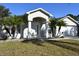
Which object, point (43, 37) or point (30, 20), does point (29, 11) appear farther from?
point (43, 37)

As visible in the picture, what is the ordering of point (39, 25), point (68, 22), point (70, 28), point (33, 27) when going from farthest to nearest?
point (33, 27) < point (39, 25) < point (68, 22) < point (70, 28)

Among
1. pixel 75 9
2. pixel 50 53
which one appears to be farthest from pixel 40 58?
pixel 75 9

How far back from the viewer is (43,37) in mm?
17516

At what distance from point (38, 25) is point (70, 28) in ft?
8.59

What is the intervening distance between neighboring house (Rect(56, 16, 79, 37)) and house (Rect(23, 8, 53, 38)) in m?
1.34

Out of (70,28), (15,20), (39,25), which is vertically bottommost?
(70,28)

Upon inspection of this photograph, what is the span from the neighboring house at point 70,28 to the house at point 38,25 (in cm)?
134

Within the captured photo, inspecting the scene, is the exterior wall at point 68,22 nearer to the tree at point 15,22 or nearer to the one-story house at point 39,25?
the one-story house at point 39,25

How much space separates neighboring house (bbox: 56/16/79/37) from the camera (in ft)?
54.0

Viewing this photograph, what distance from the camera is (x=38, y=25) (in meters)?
18.2

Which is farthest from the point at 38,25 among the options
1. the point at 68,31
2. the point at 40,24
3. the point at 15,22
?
the point at 68,31

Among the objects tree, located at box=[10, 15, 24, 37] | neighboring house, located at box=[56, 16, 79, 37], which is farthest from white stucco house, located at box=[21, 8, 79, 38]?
tree, located at box=[10, 15, 24, 37]

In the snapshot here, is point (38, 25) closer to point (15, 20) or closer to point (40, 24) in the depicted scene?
point (40, 24)

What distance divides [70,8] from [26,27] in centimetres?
395
